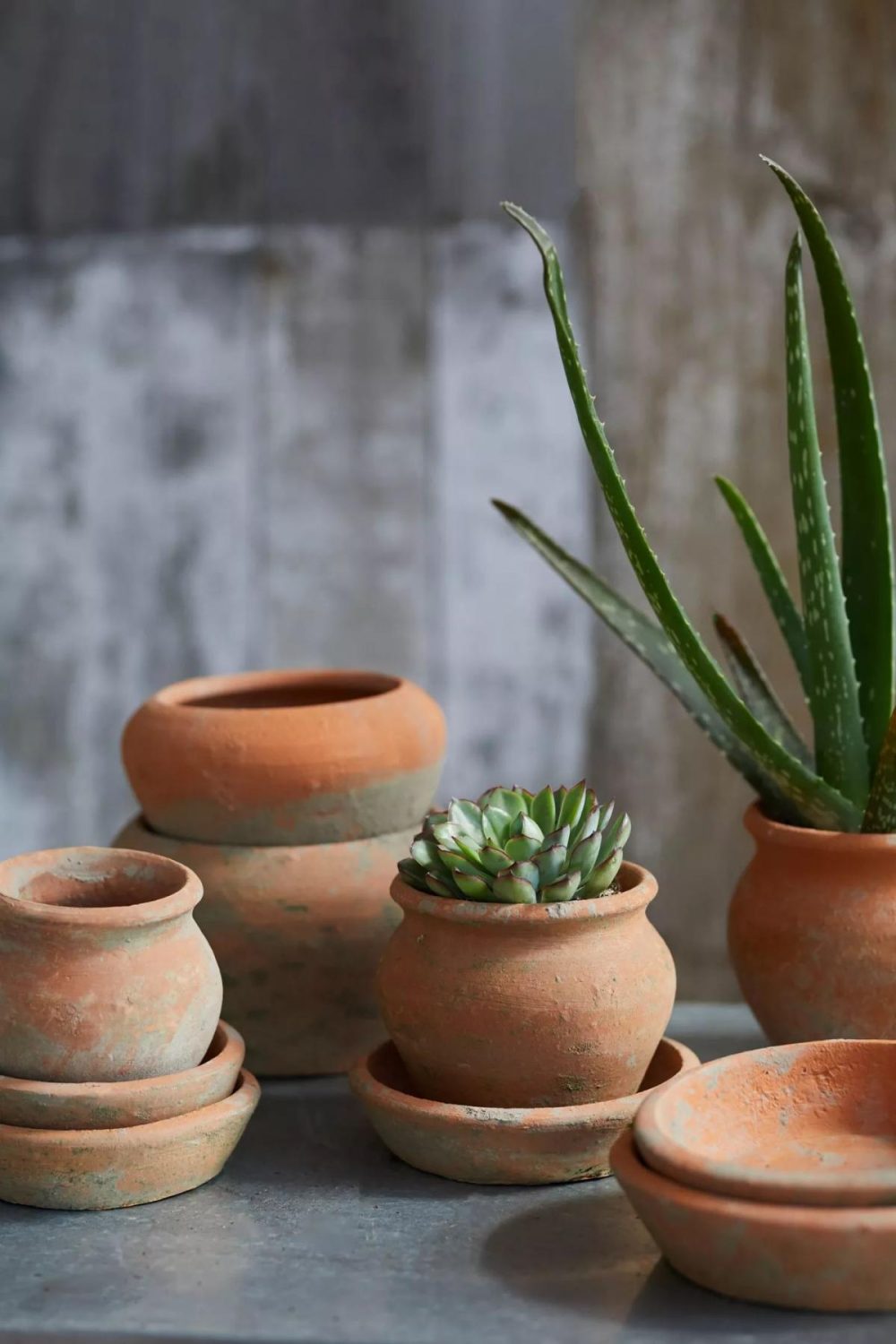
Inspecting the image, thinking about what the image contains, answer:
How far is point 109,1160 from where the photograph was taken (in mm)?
911

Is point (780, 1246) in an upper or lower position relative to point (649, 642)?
lower

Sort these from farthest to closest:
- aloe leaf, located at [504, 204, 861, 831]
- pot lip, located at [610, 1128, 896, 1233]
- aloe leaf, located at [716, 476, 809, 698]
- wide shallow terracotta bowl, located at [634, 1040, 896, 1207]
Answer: aloe leaf, located at [716, 476, 809, 698]
aloe leaf, located at [504, 204, 861, 831]
wide shallow terracotta bowl, located at [634, 1040, 896, 1207]
pot lip, located at [610, 1128, 896, 1233]

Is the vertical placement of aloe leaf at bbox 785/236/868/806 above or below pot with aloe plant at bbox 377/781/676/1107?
above

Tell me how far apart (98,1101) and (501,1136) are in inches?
9.4

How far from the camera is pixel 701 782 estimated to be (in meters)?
1.59

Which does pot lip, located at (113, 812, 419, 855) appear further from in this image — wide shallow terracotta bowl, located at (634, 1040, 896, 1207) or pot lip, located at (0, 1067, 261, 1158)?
wide shallow terracotta bowl, located at (634, 1040, 896, 1207)

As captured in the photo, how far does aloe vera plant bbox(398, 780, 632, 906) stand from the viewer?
94 centimetres

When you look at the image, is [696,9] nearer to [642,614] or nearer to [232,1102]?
[642,614]

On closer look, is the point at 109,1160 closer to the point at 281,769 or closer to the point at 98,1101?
the point at 98,1101

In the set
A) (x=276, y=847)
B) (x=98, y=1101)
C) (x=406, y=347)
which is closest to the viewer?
(x=98, y=1101)

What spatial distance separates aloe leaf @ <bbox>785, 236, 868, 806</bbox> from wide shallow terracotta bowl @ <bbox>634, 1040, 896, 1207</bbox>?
238 mm

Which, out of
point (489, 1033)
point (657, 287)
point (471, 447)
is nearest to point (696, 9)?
point (657, 287)

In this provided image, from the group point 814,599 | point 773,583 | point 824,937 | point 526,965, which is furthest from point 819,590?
point 526,965

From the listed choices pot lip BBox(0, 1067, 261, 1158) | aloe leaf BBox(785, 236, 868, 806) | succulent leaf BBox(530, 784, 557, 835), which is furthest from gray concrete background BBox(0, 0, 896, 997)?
pot lip BBox(0, 1067, 261, 1158)
